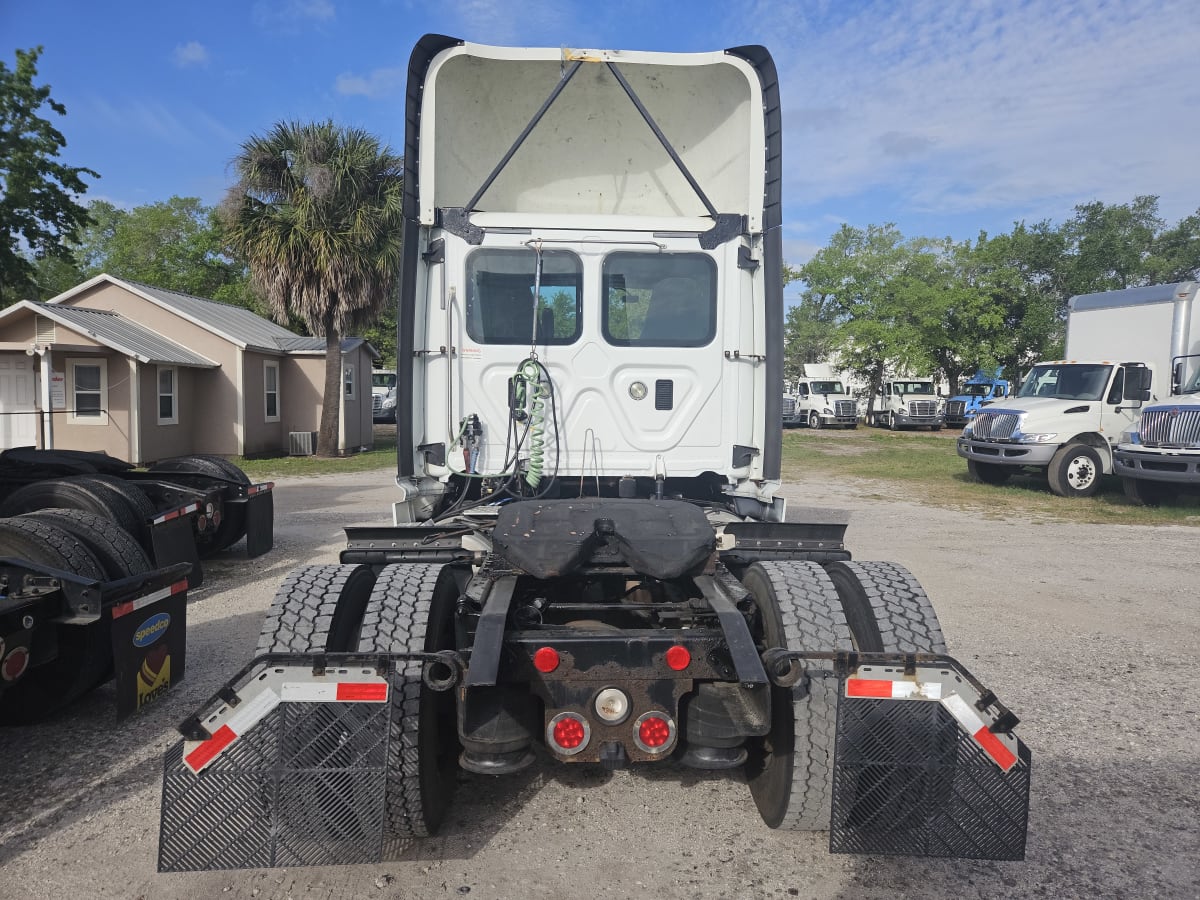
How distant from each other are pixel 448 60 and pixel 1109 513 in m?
12.1

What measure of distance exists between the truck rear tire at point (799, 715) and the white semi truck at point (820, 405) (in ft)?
104

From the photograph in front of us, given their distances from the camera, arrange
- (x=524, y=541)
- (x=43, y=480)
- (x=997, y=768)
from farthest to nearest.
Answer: (x=43, y=480), (x=524, y=541), (x=997, y=768)

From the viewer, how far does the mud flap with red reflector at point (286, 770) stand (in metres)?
2.64

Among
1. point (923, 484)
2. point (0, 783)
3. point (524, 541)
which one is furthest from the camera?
point (923, 484)

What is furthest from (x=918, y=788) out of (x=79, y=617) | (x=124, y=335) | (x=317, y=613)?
(x=124, y=335)

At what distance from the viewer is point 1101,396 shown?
567 inches

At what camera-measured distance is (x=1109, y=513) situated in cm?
1269

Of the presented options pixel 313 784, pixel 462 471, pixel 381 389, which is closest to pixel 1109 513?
pixel 462 471

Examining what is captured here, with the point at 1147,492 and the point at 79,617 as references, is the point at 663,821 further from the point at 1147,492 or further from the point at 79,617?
the point at 1147,492

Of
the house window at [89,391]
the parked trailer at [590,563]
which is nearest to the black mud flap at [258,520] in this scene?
the parked trailer at [590,563]

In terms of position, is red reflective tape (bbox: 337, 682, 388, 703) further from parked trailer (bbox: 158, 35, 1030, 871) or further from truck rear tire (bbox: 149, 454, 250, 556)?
truck rear tire (bbox: 149, 454, 250, 556)

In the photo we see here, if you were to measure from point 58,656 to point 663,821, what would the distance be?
10.1ft

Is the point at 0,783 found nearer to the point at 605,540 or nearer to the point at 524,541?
the point at 524,541

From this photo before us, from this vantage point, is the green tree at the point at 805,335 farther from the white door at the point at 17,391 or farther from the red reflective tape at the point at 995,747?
A: the red reflective tape at the point at 995,747
